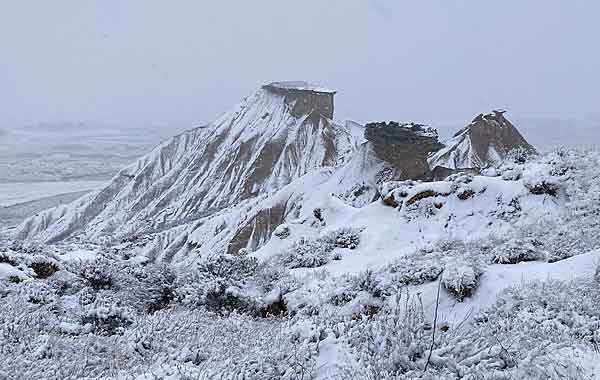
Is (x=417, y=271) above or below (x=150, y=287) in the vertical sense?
above

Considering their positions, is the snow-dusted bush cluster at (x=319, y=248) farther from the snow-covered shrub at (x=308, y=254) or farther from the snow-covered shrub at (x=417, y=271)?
the snow-covered shrub at (x=417, y=271)

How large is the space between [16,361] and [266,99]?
70.9 meters

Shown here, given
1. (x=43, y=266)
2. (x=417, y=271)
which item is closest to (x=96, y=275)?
(x=43, y=266)

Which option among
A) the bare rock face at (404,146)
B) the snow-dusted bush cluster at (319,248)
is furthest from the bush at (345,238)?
the bare rock face at (404,146)

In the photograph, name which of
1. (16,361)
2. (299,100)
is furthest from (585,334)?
(299,100)

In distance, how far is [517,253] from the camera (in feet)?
29.9

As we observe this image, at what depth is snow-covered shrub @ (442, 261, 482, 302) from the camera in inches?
299

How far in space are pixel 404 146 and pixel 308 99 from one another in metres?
33.0

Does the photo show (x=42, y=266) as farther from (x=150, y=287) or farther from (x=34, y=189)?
(x=34, y=189)

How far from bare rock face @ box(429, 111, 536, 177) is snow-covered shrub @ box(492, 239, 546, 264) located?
33.8 m

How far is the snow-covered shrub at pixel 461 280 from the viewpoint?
7.59m

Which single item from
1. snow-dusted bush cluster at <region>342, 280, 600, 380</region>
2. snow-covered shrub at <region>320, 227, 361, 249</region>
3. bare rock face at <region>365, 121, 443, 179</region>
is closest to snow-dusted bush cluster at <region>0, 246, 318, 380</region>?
snow-dusted bush cluster at <region>342, 280, 600, 380</region>

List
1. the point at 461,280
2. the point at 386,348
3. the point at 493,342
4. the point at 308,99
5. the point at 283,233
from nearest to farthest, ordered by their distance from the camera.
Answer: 1. the point at 493,342
2. the point at 386,348
3. the point at 461,280
4. the point at 283,233
5. the point at 308,99

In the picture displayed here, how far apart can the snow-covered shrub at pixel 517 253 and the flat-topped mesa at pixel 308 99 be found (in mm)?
61336
